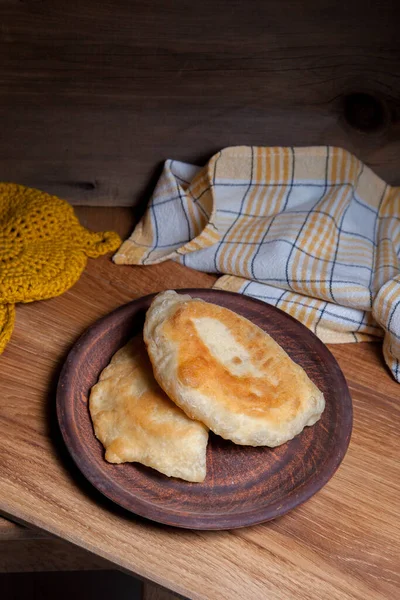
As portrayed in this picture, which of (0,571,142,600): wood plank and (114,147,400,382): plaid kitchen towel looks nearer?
(114,147,400,382): plaid kitchen towel

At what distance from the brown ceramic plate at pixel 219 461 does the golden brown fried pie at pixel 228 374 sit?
4 cm

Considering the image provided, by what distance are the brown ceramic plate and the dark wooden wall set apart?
0.88ft

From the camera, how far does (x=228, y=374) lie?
2.22 ft

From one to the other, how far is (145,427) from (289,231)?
34cm

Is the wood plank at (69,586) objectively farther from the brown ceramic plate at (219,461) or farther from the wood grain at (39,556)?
the brown ceramic plate at (219,461)

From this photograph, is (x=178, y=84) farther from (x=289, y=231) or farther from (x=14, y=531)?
(x=14, y=531)

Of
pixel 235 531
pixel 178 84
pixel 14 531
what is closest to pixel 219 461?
pixel 235 531

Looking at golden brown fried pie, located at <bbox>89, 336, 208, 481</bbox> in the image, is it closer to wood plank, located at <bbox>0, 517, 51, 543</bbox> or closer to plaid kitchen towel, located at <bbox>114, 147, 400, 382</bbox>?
wood plank, located at <bbox>0, 517, 51, 543</bbox>

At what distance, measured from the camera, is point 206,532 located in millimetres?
667

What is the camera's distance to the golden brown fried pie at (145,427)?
66cm

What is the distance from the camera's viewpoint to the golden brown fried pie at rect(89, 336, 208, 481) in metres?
0.66

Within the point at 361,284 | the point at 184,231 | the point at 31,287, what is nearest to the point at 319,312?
the point at 361,284

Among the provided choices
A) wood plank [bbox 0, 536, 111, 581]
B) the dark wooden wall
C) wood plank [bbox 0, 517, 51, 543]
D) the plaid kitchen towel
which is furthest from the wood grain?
the dark wooden wall

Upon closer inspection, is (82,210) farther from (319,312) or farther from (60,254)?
(319,312)
